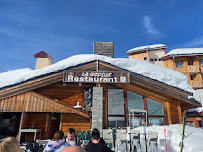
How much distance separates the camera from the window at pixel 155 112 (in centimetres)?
1149

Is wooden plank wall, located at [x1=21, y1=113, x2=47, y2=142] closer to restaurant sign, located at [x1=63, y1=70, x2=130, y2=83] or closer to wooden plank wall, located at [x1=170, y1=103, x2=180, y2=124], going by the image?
restaurant sign, located at [x1=63, y1=70, x2=130, y2=83]

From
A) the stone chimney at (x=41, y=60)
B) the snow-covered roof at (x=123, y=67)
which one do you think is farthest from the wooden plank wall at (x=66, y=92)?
the stone chimney at (x=41, y=60)

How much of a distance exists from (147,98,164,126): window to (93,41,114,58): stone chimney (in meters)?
11.4

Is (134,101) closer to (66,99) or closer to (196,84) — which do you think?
(66,99)

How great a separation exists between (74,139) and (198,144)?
542 centimetres

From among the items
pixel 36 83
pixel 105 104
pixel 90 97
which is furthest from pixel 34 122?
pixel 105 104

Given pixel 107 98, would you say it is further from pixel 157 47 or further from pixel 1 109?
pixel 157 47

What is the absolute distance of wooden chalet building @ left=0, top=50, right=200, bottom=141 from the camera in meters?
9.98

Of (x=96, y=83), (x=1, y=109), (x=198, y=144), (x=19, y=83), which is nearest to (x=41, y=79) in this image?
(x=19, y=83)

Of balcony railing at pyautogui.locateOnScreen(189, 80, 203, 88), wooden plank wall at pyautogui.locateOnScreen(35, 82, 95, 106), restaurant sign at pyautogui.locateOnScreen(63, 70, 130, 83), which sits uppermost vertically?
balcony railing at pyautogui.locateOnScreen(189, 80, 203, 88)

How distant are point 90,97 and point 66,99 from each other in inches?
73.6

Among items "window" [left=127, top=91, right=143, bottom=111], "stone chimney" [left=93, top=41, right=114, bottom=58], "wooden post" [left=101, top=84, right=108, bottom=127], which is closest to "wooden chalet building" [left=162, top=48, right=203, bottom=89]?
"stone chimney" [left=93, top=41, right=114, bottom=58]

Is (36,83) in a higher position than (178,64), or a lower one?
lower

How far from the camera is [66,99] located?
11.5 metres
